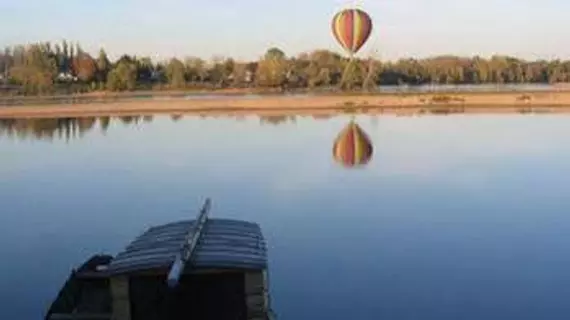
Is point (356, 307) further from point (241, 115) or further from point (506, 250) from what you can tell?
point (241, 115)

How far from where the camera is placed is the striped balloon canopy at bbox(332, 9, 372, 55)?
1897 inches

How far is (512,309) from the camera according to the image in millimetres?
9094

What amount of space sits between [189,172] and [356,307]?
453 inches

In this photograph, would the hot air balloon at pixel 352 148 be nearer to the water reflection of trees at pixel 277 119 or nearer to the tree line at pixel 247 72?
the water reflection of trees at pixel 277 119

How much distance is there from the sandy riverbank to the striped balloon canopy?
10.1ft

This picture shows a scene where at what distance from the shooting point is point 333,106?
149 ft

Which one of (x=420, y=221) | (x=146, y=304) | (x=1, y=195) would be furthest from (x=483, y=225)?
(x=1, y=195)

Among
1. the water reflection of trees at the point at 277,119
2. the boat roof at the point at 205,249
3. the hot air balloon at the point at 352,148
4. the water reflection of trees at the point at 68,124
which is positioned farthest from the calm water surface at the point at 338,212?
the water reflection of trees at the point at 277,119

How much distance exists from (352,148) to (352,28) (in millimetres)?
24365

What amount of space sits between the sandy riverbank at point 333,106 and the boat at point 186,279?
35.4 meters

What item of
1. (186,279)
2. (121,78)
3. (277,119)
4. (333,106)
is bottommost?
(277,119)

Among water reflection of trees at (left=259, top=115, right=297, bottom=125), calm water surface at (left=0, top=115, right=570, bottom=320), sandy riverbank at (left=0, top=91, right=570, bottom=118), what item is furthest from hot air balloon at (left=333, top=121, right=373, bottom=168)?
sandy riverbank at (left=0, top=91, right=570, bottom=118)

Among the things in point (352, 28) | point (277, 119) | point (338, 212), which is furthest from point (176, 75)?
point (338, 212)

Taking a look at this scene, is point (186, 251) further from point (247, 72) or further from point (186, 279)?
point (247, 72)
